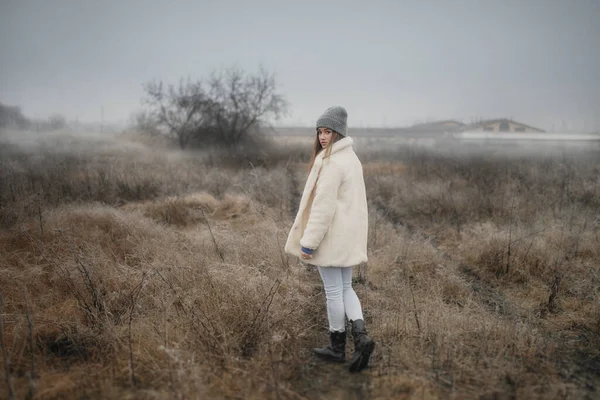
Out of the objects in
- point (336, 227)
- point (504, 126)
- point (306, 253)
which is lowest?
point (306, 253)

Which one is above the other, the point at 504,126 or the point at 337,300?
the point at 504,126

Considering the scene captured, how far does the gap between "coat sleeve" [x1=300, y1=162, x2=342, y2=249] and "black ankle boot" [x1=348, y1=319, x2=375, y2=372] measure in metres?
0.68

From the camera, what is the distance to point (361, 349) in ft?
8.16

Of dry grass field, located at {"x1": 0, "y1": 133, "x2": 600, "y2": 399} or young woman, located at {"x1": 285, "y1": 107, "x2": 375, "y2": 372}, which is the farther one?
young woman, located at {"x1": 285, "y1": 107, "x2": 375, "y2": 372}

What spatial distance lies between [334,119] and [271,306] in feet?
5.76

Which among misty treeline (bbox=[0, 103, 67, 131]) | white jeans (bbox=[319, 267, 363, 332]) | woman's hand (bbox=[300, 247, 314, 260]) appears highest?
misty treeline (bbox=[0, 103, 67, 131])

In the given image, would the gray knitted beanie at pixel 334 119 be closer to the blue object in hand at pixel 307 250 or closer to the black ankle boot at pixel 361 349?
the blue object in hand at pixel 307 250

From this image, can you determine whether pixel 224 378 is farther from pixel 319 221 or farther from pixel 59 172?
pixel 59 172

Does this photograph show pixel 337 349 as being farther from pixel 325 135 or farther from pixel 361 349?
pixel 325 135

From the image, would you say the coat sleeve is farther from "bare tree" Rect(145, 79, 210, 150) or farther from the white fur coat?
"bare tree" Rect(145, 79, 210, 150)

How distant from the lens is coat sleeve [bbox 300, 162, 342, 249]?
2.46m

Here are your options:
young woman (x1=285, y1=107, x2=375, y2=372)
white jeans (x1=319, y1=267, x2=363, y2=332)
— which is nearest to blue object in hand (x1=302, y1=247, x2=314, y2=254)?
young woman (x1=285, y1=107, x2=375, y2=372)

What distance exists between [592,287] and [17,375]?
5404 millimetres

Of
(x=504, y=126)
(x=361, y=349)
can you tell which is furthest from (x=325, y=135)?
(x=504, y=126)
